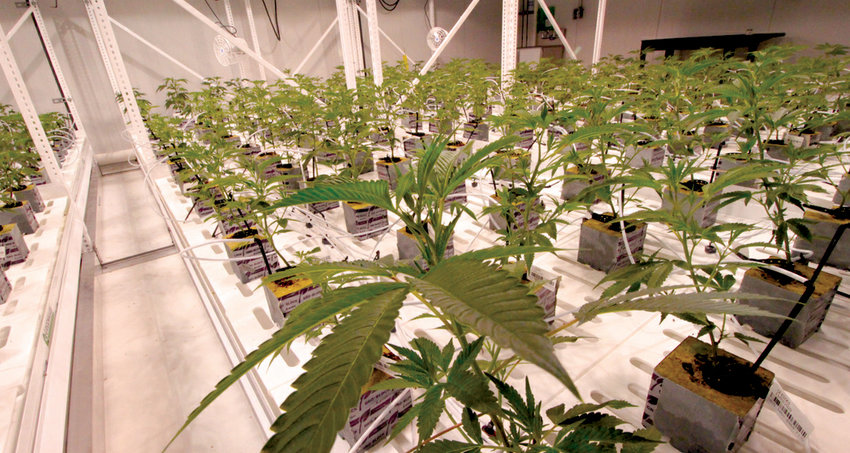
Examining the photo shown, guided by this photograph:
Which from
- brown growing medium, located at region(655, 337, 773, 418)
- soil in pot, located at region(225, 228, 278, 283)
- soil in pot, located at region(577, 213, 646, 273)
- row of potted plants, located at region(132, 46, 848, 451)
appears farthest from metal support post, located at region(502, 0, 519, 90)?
brown growing medium, located at region(655, 337, 773, 418)

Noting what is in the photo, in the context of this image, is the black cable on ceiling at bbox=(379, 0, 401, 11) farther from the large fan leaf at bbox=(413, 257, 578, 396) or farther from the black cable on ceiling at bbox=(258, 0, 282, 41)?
the large fan leaf at bbox=(413, 257, 578, 396)

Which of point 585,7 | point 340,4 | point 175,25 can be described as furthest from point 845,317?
point 585,7

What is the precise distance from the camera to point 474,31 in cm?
803

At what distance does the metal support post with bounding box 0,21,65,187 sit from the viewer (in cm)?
188

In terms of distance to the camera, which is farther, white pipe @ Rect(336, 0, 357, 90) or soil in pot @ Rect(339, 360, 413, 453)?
white pipe @ Rect(336, 0, 357, 90)

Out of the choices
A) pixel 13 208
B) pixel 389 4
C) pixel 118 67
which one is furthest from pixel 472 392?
pixel 389 4

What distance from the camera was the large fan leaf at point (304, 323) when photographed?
0.70ft

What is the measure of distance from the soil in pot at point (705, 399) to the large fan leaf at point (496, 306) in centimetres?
67

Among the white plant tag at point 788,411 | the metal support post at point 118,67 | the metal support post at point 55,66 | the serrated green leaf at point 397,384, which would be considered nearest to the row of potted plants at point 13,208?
the metal support post at point 118,67

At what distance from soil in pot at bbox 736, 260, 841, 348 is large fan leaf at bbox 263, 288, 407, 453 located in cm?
109

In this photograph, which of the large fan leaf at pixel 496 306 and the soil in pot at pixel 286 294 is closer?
the large fan leaf at pixel 496 306

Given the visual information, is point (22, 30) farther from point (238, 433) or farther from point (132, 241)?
point (238, 433)

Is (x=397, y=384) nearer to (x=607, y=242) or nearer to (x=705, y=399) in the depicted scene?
(x=705, y=399)

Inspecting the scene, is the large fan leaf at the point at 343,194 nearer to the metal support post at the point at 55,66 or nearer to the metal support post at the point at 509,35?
the metal support post at the point at 509,35
